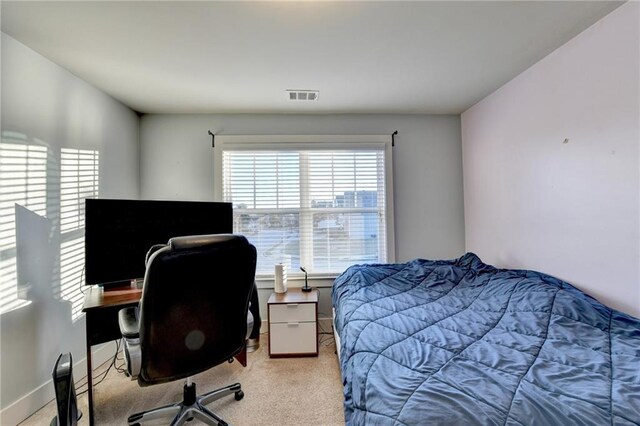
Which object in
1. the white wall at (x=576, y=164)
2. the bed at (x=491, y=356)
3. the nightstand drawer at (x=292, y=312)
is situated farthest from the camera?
the nightstand drawer at (x=292, y=312)

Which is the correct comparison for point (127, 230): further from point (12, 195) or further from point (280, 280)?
point (280, 280)

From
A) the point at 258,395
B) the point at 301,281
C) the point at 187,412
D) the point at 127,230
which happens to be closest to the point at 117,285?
the point at 127,230

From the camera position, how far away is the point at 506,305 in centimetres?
173

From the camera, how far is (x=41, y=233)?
1.78 metres

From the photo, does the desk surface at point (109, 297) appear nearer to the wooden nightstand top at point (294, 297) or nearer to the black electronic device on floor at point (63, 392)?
the black electronic device on floor at point (63, 392)

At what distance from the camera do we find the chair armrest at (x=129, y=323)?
50.8 inches

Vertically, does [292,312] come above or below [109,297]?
below

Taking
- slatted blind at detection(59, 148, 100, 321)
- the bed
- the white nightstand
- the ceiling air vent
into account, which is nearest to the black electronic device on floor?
slatted blind at detection(59, 148, 100, 321)

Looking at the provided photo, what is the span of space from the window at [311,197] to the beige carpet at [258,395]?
0.96 m

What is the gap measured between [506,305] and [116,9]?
9.27 feet

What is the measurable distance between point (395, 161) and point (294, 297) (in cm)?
181

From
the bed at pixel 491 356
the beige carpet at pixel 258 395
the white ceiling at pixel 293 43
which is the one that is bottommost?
the beige carpet at pixel 258 395

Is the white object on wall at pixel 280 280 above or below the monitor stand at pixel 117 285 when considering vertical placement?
below

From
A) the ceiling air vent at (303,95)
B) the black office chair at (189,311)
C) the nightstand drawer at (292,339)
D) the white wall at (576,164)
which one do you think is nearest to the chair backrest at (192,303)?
the black office chair at (189,311)
